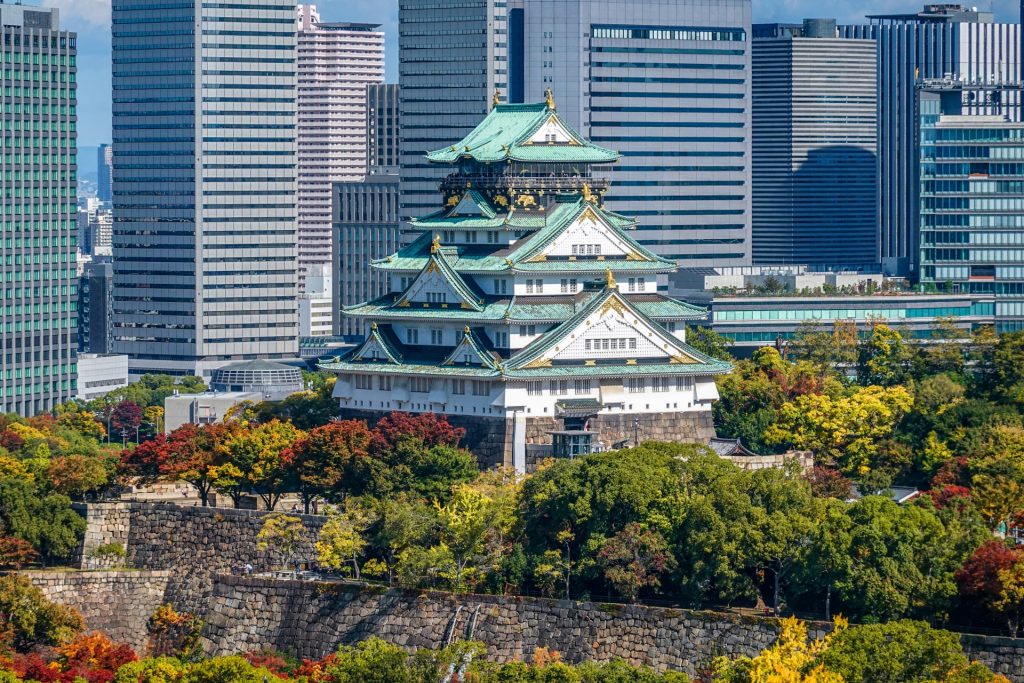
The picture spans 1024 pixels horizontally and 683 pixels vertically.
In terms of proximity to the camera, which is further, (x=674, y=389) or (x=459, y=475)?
(x=674, y=389)

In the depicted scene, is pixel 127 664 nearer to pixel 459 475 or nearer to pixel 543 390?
pixel 459 475

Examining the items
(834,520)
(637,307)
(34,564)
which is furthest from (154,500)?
(834,520)

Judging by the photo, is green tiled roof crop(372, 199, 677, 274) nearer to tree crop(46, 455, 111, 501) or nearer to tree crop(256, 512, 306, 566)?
tree crop(46, 455, 111, 501)

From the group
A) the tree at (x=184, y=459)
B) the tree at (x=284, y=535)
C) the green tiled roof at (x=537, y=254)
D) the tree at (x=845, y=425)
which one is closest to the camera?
the tree at (x=284, y=535)

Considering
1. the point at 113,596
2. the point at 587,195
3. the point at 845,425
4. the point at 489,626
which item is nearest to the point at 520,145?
the point at 587,195

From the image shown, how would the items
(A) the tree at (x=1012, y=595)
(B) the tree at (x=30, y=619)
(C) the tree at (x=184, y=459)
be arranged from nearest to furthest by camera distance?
(A) the tree at (x=1012, y=595) < (B) the tree at (x=30, y=619) < (C) the tree at (x=184, y=459)

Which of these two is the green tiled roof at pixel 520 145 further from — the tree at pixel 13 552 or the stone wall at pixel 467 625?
the tree at pixel 13 552

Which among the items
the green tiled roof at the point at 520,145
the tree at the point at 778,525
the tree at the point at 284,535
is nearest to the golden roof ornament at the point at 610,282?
the green tiled roof at the point at 520,145

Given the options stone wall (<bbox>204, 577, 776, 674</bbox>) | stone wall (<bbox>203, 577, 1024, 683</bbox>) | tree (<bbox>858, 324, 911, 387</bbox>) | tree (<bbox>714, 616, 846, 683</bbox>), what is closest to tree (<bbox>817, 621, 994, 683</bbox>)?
tree (<bbox>714, 616, 846, 683</bbox>)
